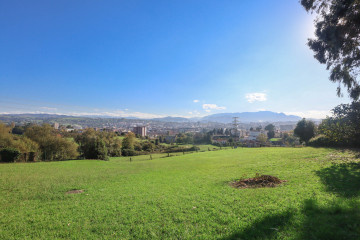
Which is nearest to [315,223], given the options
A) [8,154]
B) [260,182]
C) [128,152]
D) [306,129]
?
[260,182]

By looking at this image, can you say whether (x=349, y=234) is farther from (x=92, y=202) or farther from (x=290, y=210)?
(x=92, y=202)

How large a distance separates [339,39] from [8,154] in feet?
111

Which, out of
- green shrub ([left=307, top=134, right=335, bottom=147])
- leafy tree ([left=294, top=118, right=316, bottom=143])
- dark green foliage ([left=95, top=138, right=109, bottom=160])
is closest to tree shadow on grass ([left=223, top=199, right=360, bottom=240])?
green shrub ([left=307, top=134, right=335, bottom=147])

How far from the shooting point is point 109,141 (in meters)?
44.2

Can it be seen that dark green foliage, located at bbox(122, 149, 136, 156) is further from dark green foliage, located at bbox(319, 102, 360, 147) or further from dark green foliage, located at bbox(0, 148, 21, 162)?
dark green foliage, located at bbox(319, 102, 360, 147)

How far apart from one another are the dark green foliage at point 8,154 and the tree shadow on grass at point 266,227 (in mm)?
28156

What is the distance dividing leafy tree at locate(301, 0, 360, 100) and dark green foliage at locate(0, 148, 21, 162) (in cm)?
3286

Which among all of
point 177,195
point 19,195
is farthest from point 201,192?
point 19,195

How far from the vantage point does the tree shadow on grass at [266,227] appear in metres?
3.69

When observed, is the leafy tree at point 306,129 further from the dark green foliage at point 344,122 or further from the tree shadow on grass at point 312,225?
the tree shadow on grass at point 312,225

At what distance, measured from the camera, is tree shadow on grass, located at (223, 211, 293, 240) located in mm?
3688

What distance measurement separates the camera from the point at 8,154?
20.3 meters

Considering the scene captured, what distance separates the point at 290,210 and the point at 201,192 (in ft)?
12.1

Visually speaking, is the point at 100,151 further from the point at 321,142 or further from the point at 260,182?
the point at 321,142
